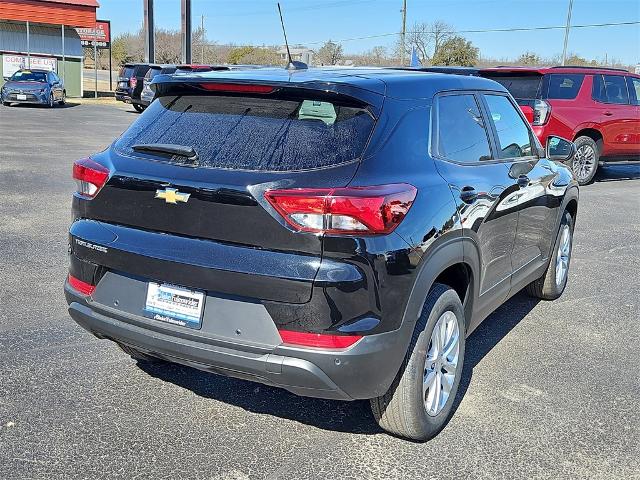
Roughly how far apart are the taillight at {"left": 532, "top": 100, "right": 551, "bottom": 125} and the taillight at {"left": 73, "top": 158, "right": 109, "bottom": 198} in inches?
367

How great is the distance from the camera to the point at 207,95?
11.1 feet

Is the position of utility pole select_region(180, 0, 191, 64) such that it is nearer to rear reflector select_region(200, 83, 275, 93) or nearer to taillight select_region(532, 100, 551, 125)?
taillight select_region(532, 100, 551, 125)

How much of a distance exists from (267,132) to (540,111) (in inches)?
366

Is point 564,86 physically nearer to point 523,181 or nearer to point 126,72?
point 523,181

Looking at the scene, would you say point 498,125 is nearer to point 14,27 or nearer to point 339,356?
point 339,356

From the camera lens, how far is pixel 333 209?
2.77 meters

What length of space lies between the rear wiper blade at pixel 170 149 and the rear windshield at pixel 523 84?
960 centimetres

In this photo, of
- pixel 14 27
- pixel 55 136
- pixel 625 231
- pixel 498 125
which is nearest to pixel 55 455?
pixel 498 125

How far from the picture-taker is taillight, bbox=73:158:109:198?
3289 millimetres

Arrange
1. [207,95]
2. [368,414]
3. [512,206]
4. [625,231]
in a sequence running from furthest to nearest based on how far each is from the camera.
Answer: [625,231] < [512,206] < [368,414] < [207,95]

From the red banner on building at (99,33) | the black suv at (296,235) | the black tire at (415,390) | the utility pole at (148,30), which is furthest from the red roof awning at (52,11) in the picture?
the black tire at (415,390)

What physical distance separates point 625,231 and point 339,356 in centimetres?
711

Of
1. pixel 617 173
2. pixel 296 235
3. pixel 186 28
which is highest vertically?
pixel 186 28

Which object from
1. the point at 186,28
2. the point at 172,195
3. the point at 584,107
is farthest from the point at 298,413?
the point at 186,28
